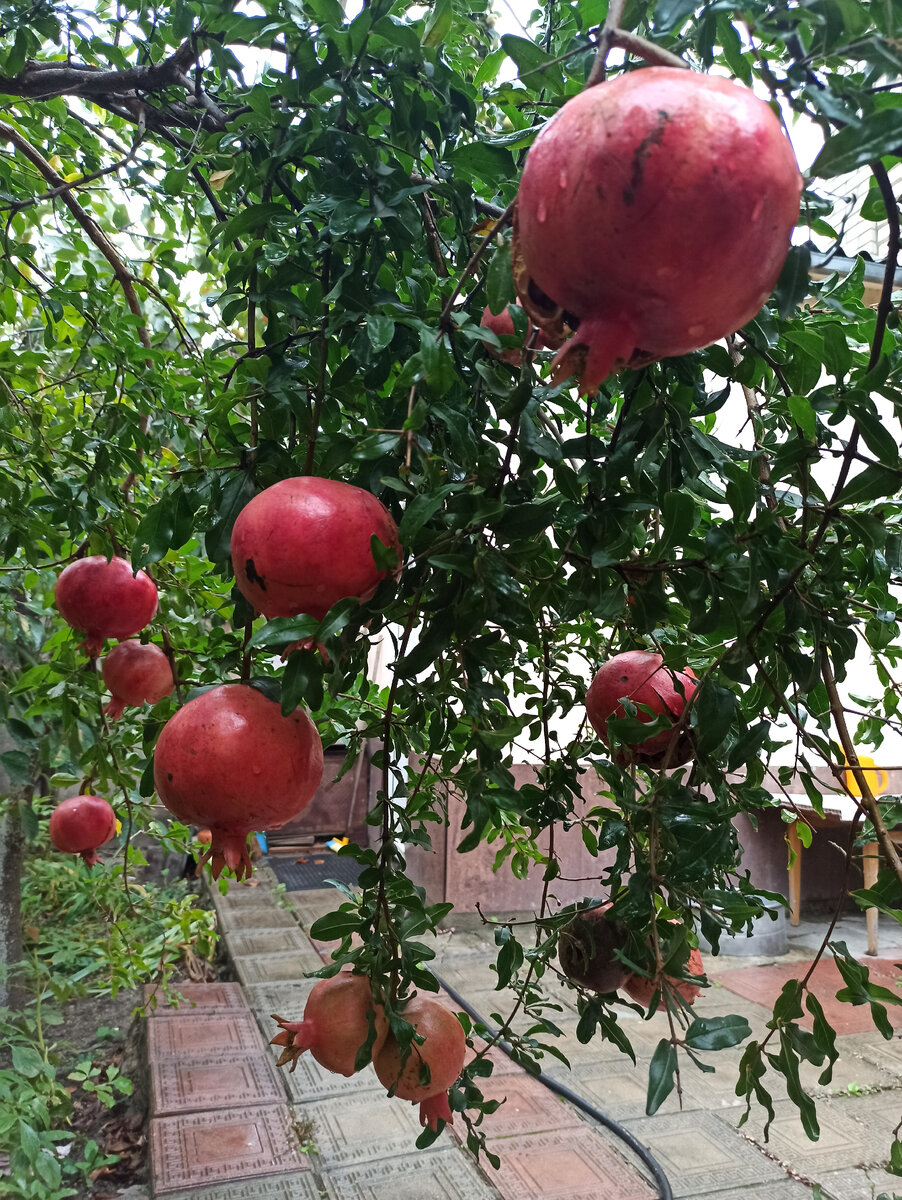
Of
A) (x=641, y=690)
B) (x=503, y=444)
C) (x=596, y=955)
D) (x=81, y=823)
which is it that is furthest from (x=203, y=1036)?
(x=503, y=444)

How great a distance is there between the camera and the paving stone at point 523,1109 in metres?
2.75

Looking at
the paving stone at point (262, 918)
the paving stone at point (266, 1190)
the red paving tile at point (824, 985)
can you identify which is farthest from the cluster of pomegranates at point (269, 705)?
the paving stone at point (262, 918)

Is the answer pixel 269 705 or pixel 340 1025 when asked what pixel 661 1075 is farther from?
pixel 269 705

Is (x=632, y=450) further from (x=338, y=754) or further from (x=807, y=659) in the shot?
(x=338, y=754)

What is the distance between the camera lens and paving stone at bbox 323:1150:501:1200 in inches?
93.5

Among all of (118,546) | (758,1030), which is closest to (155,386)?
(118,546)

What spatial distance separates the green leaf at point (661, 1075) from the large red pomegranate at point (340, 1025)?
30 cm

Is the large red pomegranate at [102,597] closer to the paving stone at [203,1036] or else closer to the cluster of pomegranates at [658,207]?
the cluster of pomegranates at [658,207]

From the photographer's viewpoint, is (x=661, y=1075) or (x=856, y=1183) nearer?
(x=661, y=1075)

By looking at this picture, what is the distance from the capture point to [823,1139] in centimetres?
286

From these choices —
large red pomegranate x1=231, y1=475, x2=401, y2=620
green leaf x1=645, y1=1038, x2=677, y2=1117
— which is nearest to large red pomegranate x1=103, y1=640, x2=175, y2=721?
large red pomegranate x1=231, y1=475, x2=401, y2=620

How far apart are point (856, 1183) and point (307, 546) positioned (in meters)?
2.99

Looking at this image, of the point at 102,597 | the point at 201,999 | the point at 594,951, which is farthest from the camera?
the point at 201,999

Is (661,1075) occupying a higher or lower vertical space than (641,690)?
lower
